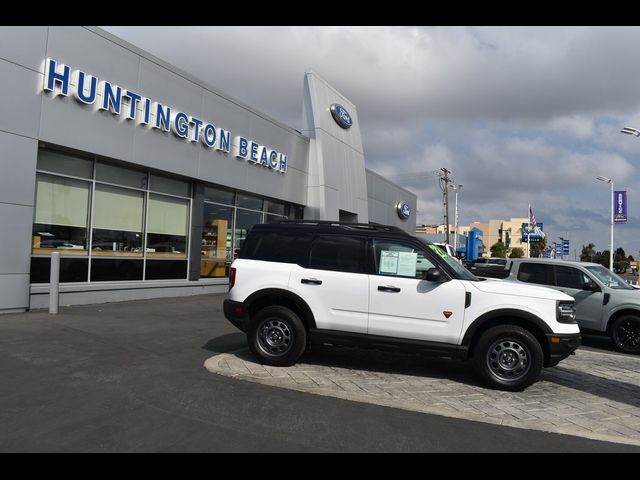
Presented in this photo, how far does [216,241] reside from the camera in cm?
1631

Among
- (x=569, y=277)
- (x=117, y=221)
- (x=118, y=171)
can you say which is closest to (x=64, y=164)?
(x=118, y=171)

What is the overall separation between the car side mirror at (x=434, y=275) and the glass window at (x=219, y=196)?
11.0 metres

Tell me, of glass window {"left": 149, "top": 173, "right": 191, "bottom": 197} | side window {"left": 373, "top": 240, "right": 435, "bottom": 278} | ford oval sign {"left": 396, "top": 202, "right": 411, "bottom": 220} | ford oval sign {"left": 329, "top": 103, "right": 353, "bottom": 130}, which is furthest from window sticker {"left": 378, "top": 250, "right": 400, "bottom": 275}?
ford oval sign {"left": 396, "top": 202, "right": 411, "bottom": 220}

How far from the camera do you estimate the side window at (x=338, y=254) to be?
628 centimetres

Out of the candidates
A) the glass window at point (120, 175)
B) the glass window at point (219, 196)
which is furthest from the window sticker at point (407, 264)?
the glass window at point (219, 196)

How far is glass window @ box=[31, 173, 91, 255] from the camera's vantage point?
1052cm

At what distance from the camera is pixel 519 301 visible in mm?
5672

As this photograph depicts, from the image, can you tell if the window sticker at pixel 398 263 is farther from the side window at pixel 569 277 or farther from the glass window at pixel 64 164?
the glass window at pixel 64 164

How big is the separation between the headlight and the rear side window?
3.19 meters

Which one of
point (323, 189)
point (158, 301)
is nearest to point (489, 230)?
point (323, 189)

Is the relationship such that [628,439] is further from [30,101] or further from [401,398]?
[30,101]

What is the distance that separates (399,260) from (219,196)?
A: 1121cm

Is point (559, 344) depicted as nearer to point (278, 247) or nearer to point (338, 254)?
point (338, 254)

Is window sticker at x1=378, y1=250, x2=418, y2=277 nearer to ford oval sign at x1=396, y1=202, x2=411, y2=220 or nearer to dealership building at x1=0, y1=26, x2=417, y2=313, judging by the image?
dealership building at x1=0, y1=26, x2=417, y2=313
